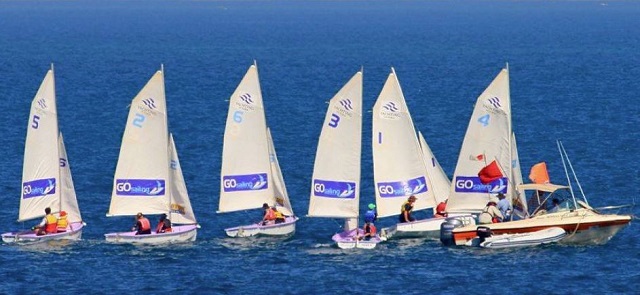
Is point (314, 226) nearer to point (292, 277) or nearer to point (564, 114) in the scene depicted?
point (292, 277)

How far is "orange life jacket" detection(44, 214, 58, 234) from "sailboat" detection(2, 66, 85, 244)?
2.88 ft

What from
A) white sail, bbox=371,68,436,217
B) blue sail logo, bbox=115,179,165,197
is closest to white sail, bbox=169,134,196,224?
blue sail logo, bbox=115,179,165,197

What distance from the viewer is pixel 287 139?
408 feet

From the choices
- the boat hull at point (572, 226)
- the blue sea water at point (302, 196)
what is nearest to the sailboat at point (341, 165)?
the blue sea water at point (302, 196)

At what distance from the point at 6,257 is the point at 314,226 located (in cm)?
1856

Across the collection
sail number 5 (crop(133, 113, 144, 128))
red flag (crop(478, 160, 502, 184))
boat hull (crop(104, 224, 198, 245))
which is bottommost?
boat hull (crop(104, 224, 198, 245))

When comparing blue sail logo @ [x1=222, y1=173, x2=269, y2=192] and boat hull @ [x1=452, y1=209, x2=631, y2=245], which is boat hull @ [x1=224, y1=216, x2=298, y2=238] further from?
boat hull @ [x1=452, y1=209, x2=631, y2=245]

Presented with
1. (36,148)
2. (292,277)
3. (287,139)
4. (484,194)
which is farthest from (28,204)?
(287,139)

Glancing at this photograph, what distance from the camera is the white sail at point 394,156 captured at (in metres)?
81.8

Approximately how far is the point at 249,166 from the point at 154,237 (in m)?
7.07

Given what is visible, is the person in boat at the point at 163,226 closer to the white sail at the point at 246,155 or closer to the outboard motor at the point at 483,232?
the white sail at the point at 246,155

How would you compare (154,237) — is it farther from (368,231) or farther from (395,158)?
(395,158)

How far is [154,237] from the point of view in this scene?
7862 centimetres

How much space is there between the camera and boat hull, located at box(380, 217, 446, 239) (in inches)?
3159
